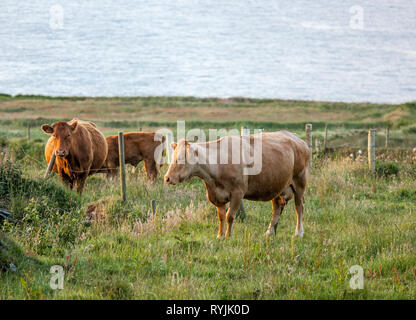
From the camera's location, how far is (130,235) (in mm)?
7734

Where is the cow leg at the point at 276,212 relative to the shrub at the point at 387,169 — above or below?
above

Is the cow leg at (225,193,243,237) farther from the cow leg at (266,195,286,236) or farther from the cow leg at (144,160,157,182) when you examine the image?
the cow leg at (144,160,157,182)

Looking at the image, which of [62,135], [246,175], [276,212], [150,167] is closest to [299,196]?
[276,212]

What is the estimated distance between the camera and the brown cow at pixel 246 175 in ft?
24.7

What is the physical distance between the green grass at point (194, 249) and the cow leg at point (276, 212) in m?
0.20

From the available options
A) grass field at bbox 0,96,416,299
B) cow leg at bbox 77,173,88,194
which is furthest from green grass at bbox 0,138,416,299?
cow leg at bbox 77,173,88,194

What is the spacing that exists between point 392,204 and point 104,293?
7.71 metres

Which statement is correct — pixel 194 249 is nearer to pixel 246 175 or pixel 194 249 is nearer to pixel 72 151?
pixel 246 175

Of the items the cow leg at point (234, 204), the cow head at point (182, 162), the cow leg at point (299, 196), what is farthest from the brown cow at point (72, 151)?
the cow leg at point (299, 196)

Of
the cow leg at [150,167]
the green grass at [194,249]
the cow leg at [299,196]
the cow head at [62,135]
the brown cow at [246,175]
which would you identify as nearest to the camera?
the green grass at [194,249]

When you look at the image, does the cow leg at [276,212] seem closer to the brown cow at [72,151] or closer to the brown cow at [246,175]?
the brown cow at [246,175]

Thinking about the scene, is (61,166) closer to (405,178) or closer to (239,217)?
(239,217)

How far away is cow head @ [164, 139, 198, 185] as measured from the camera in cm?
738
